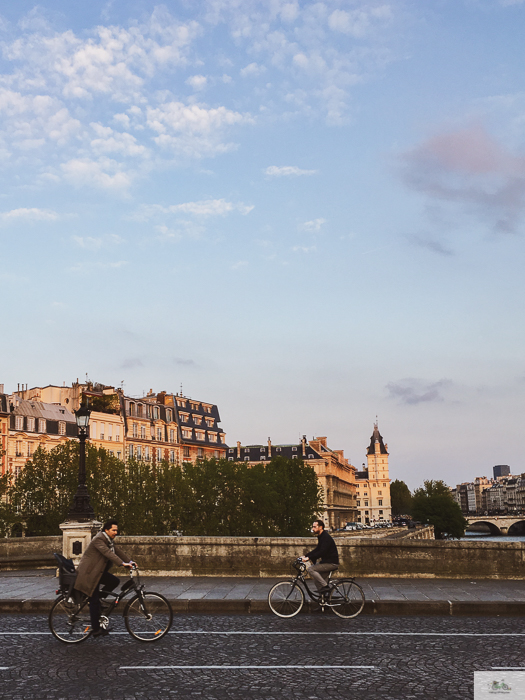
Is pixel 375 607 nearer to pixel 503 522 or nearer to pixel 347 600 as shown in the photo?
pixel 347 600

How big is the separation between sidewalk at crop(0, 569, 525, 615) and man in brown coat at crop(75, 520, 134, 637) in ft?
11.7

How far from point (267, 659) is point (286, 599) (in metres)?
3.84

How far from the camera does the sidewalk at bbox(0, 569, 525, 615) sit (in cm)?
1419

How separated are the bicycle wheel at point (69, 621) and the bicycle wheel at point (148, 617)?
62 centimetres

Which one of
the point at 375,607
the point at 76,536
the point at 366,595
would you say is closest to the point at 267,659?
the point at 375,607

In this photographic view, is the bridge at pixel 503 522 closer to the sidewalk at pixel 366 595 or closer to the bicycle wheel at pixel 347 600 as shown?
the sidewalk at pixel 366 595

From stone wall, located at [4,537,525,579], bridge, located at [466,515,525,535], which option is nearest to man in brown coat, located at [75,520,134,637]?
stone wall, located at [4,537,525,579]

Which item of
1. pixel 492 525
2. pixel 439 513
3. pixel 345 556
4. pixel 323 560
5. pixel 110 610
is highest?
pixel 323 560

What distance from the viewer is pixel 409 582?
1795 centimetres

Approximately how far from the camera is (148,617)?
11.2m

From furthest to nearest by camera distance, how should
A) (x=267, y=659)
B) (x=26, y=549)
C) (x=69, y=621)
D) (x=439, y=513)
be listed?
(x=439, y=513), (x=26, y=549), (x=69, y=621), (x=267, y=659)

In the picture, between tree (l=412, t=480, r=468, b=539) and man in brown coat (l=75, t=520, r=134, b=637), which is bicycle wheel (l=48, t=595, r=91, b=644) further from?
tree (l=412, t=480, r=468, b=539)

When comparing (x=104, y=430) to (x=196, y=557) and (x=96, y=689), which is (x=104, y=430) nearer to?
(x=196, y=557)

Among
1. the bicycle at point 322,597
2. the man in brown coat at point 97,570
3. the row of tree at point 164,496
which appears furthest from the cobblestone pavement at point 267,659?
the row of tree at point 164,496
